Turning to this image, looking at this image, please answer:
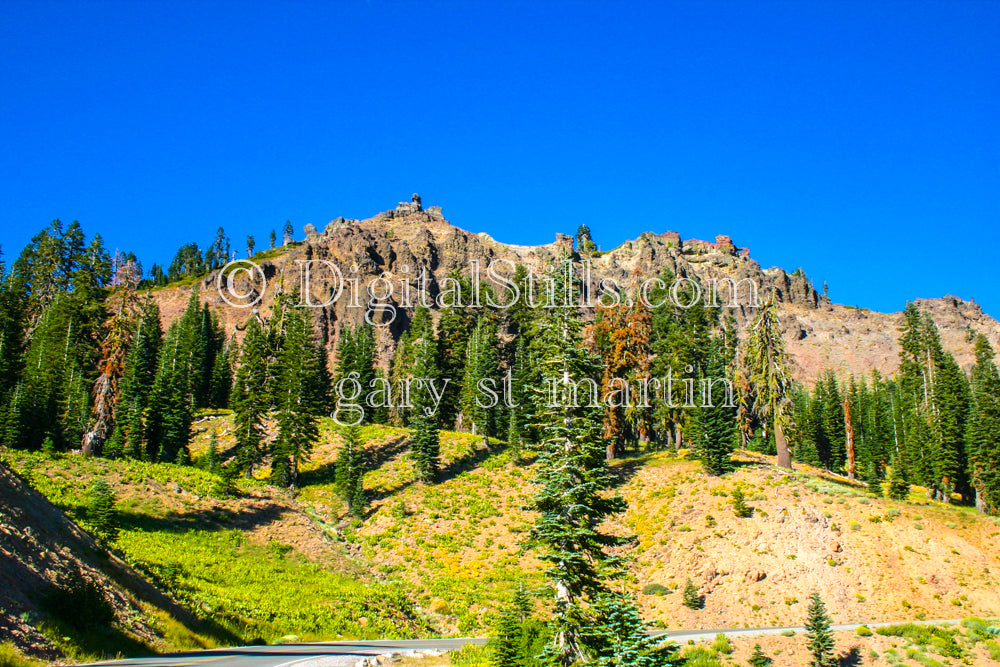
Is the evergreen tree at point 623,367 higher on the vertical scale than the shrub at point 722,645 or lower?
higher

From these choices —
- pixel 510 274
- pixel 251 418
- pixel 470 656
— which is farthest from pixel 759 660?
pixel 510 274

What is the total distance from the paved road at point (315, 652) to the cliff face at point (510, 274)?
76853 millimetres

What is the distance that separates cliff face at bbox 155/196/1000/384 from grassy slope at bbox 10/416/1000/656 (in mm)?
62827

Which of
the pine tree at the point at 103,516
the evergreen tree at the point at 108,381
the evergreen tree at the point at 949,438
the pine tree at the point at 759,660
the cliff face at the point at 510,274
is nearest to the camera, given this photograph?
the pine tree at the point at 759,660

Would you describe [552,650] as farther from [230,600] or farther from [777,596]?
[777,596]

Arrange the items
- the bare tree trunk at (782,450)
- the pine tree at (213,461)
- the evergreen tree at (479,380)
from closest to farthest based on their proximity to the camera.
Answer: the bare tree trunk at (782,450), the pine tree at (213,461), the evergreen tree at (479,380)

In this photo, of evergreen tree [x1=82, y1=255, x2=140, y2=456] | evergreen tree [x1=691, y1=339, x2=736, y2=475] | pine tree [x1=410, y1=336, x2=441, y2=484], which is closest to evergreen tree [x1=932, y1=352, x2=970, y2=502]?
evergreen tree [x1=691, y1=339, x2=736, y2=475]

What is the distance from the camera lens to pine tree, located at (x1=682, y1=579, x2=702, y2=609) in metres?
32.1

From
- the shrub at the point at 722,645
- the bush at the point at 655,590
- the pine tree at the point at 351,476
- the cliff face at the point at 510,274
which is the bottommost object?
the shrub at the point at 722,645

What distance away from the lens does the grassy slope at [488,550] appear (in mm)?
30266

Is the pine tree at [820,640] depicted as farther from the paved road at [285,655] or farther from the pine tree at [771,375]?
the pine tree at [771,375]

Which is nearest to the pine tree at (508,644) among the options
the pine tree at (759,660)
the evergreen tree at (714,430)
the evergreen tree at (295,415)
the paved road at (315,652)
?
the paved road at (315,652)

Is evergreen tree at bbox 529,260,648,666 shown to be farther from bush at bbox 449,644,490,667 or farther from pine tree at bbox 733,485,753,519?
pine tree at bbox 733,485,753,519

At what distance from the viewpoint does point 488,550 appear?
3969 centimetres
